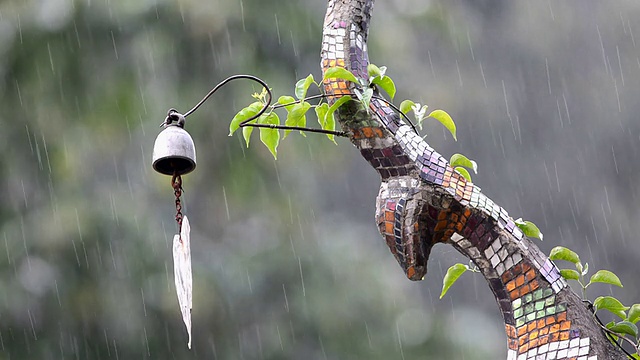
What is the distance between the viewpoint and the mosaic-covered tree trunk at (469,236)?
68.4 inches

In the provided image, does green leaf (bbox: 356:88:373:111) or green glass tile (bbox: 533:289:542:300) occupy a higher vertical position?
green leaf (bbox: 356:88:373:111)

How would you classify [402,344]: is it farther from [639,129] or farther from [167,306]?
[639,129]

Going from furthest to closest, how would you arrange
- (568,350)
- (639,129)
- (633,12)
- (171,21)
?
(633,12)
(639,129)
(171,21)
(568,350)

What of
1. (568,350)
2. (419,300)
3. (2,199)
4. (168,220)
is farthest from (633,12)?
(568,350)

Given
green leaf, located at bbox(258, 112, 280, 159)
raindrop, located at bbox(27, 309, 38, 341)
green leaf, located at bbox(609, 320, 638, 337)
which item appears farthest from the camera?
raindrop, located at bbox(27, 309, 38, 341)

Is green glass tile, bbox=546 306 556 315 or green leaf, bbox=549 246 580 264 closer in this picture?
green glass tile, bbox=546 306 556 315

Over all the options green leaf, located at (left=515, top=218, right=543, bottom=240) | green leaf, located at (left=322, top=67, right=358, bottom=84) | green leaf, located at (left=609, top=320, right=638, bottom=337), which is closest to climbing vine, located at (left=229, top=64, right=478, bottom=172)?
green leaf, located at (left=322, top=67, right=358, bottom=84)

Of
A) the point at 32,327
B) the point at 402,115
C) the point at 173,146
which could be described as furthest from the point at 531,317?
the point at 32,327

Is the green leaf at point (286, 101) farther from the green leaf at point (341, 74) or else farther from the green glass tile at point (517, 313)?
the green glass tile at point (517, 313)

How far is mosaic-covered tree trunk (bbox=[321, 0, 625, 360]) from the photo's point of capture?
1.74 m

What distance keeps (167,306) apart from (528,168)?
375cm

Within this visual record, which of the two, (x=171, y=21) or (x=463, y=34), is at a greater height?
(x=463, y=34)

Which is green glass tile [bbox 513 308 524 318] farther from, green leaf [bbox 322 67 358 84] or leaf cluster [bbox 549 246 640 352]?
green leaf [bbox 322 67 358 84]

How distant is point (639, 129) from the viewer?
321 inches
